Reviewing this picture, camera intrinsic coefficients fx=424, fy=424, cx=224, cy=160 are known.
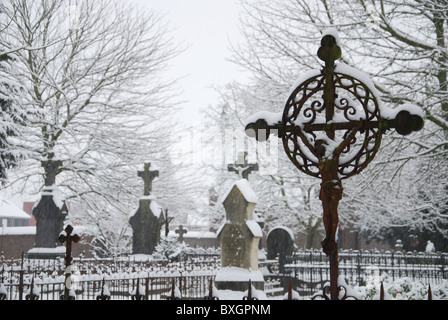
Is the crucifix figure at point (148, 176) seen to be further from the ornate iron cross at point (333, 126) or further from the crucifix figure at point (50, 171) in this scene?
the ornate iron cross at point (333, 126)

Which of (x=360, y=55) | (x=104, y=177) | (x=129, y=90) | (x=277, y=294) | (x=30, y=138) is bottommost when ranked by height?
(x=277, y=294)

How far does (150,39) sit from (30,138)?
5926mm

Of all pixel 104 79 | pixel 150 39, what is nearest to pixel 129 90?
pixel 104 79

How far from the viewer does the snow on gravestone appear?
9242 millimetres

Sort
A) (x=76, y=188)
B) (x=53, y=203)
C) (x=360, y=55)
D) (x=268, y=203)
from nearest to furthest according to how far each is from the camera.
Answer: (x=360, y=55), (x=53, y=203), (x=76, y=188), (x=268, y=203)

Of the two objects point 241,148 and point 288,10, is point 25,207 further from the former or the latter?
point 288,10

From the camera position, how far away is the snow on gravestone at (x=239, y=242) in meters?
9.24

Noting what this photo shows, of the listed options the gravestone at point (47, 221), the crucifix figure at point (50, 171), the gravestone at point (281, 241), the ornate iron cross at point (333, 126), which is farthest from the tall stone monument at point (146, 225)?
the ornate iron cross at point (333, 126)

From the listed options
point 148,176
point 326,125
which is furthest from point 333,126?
point 148,176

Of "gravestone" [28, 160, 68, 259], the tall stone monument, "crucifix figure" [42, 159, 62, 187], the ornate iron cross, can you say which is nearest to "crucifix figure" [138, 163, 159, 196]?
the tall stone monument

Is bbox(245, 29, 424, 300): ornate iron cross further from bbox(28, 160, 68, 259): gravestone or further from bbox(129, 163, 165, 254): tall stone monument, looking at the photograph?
bbox(129, 163, 165, 254): tall stone monument

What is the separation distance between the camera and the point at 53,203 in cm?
1253

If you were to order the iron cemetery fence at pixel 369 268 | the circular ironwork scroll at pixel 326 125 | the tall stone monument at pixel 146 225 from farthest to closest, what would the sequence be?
the tall stone monument at pixel 146 225 → the iron cemetery fence at pixel 369 268 → the circular ironwork scroll at pixel 326 125

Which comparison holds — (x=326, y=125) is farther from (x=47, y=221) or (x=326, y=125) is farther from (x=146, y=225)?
(x=146, y=225)
